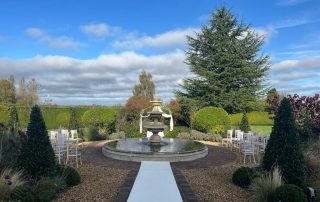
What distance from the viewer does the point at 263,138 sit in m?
13.4

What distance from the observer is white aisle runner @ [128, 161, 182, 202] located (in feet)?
23.0

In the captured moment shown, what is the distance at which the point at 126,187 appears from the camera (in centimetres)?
785

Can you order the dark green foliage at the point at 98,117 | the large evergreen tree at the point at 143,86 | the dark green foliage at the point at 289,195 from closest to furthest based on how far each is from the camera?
the dark green foliage at the point at 289,195
the dark green foliage at the point at 98,117
the large evergreen tree at the point at 143,86

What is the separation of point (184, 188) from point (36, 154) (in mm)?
3510

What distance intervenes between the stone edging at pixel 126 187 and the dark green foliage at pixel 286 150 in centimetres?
337

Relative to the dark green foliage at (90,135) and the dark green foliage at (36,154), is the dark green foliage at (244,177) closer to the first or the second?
the dark green foliage at (36,154)

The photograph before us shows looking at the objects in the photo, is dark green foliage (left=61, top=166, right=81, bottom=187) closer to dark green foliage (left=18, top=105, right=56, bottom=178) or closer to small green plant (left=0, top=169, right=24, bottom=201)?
dark green foliage (left=18, top=105, right=56, bottom=178)

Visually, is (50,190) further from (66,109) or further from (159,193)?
(66,109)

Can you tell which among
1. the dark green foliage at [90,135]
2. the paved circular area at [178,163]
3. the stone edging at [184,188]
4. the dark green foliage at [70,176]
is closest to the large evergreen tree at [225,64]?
the dark green foliage at [90,135]

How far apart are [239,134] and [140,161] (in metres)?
5.85

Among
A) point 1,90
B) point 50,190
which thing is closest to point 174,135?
point 50,190

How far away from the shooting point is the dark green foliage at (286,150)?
301 inches

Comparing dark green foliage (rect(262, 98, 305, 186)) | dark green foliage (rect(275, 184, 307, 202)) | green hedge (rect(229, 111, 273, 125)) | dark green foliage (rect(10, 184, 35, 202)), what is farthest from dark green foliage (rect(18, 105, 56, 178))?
green hedge (rect(229, 111, 273, 125))

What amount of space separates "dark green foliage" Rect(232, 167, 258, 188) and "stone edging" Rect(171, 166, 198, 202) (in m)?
1.30
